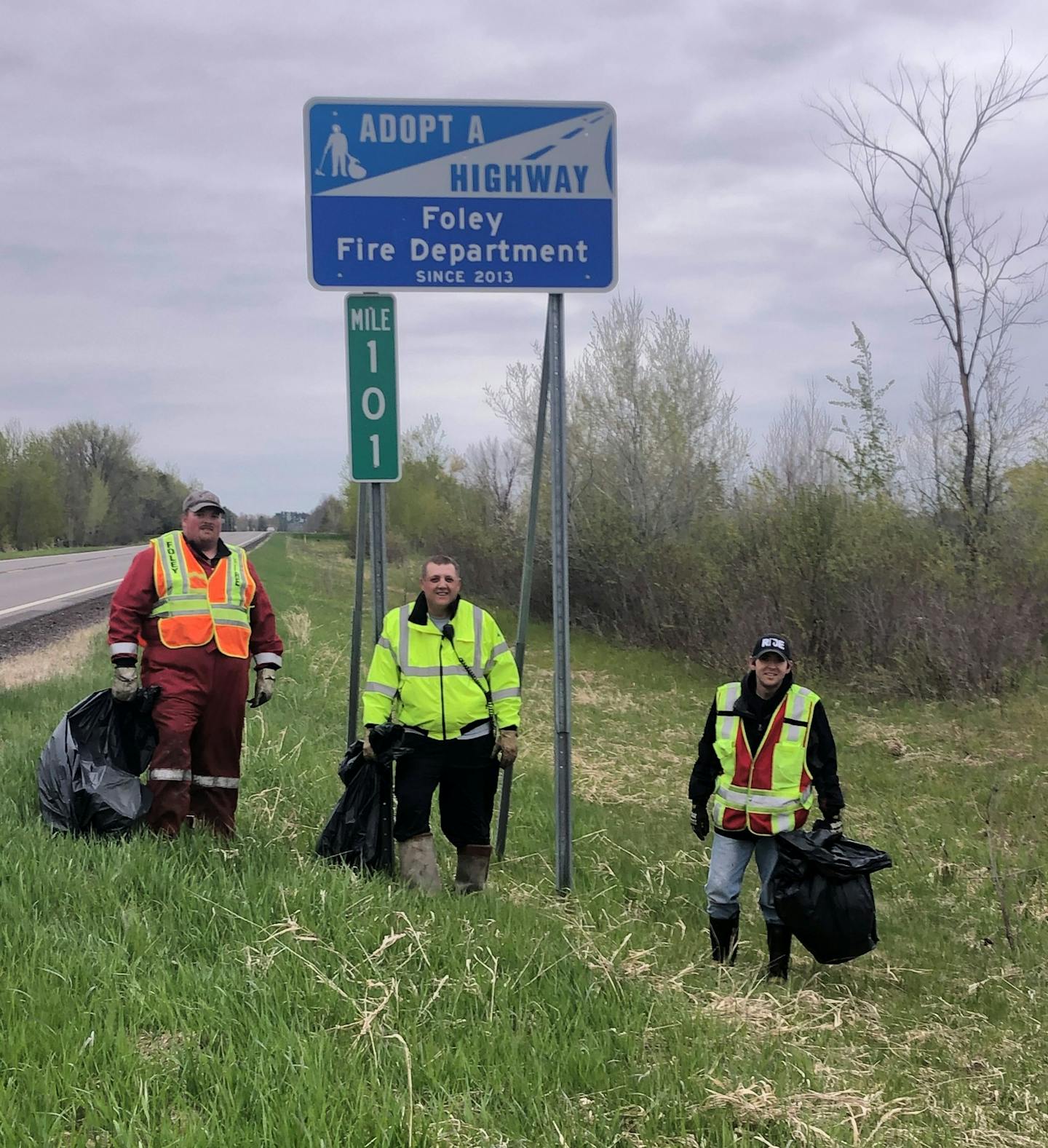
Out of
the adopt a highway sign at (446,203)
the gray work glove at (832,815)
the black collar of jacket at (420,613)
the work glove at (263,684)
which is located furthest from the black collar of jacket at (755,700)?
the work glove at (263,684)

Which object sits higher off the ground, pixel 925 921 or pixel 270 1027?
pixel 270 1027

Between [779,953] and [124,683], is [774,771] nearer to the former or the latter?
[779,953]

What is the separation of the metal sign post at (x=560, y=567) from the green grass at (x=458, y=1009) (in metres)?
0.62

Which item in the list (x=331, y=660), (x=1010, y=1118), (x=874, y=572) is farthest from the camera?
(x=874, y=572)

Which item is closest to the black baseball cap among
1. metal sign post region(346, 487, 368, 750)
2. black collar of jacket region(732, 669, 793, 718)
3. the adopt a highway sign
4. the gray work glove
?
black collar of jacket region(732, 669, 793, 718)

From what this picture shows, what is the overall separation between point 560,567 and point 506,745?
89 centimetres

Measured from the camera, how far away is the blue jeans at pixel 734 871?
5.14m

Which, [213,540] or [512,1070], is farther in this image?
[213,540]

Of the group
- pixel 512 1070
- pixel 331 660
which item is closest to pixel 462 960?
pixel 512 1070

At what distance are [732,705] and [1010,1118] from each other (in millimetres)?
2110

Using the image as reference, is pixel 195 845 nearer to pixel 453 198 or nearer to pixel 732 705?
pixel 732 705

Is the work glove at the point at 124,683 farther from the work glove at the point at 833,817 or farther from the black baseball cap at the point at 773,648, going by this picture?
the work glove at the point at 833,817

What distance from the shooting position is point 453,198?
4746mm

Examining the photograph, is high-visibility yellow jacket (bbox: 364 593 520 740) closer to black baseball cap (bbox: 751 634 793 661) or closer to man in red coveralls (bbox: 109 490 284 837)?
man in red coveralls (bbox: 109 490 284 837)
